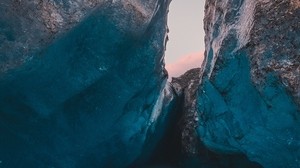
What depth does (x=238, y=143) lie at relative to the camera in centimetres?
346

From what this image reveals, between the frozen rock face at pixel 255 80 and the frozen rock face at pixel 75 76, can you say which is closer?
the frozen rock face at pixel 255 80

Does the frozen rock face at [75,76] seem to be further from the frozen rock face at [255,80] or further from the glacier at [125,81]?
the frozen rock face at [255,80]

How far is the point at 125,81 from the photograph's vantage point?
347 centimetres

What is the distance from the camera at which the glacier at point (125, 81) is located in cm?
277

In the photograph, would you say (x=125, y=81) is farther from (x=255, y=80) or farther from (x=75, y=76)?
(x=255, y=80)

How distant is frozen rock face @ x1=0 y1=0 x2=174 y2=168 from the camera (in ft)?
9.24

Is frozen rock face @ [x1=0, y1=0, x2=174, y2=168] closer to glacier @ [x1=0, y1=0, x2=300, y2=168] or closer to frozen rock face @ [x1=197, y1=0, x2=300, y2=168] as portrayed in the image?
glacier @ [x1=0, y1=0, x2=300, y2=168]

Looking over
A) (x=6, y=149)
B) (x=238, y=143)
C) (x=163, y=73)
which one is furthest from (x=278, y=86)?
(x=6, y=149)

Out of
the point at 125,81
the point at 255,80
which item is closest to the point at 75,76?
the point at 125,81

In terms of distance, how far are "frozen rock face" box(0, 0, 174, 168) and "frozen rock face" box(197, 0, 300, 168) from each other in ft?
2.31

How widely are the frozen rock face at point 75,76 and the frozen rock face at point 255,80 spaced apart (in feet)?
2.31

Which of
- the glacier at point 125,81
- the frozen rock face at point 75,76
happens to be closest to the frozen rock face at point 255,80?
the glacier at point 125,81

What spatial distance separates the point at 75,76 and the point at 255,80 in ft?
5.56

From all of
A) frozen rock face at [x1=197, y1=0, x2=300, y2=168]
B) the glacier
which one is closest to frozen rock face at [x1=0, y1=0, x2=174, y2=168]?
the glacier
